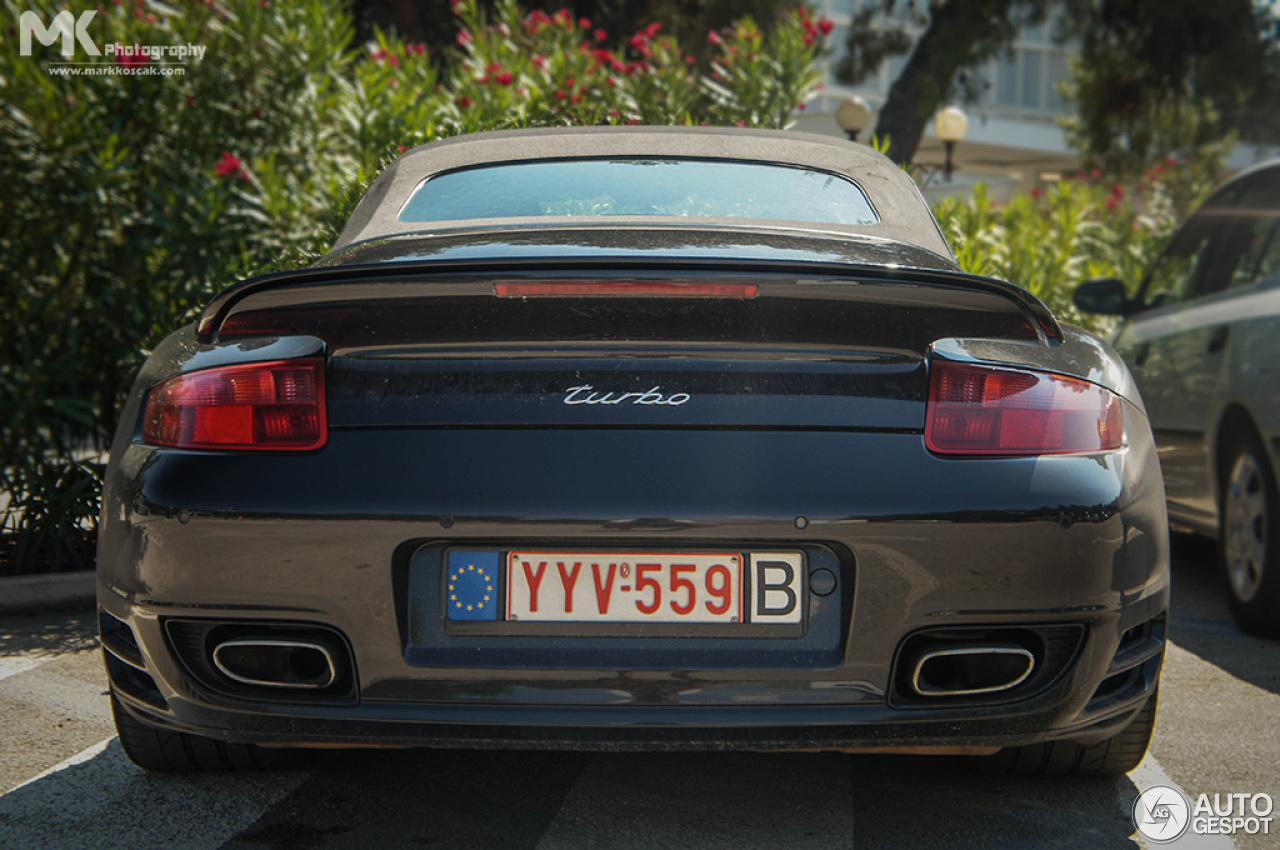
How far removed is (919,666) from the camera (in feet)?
8.37

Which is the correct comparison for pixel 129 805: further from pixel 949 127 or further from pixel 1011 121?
pixel 1011 121

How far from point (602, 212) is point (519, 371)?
1107 mm

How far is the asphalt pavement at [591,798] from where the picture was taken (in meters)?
2.91

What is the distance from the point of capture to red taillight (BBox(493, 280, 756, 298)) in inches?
103

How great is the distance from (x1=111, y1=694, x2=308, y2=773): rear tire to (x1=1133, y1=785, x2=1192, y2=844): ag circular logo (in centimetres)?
189

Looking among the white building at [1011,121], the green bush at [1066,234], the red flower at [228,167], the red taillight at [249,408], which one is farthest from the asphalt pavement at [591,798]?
the white building at [1011,121]

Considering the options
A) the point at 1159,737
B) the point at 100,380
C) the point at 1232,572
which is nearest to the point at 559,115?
the point at 100,380

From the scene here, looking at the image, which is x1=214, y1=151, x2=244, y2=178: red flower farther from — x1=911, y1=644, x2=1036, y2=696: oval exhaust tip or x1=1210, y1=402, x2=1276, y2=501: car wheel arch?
x1=911, y1=644, x2=1036, y2=696: oval exhaust tip

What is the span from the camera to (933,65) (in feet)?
62.6

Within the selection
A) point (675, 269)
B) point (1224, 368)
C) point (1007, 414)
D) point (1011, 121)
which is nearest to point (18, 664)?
point (675, 269)

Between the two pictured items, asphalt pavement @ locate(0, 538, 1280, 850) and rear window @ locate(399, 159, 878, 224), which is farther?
rear window @ locate(399, 159, 878, 224)

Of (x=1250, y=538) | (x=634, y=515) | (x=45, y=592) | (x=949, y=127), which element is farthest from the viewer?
(x=949, y=127)

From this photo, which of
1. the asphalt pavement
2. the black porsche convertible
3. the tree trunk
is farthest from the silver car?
the tree trunk

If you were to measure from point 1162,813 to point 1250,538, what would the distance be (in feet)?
8.15
